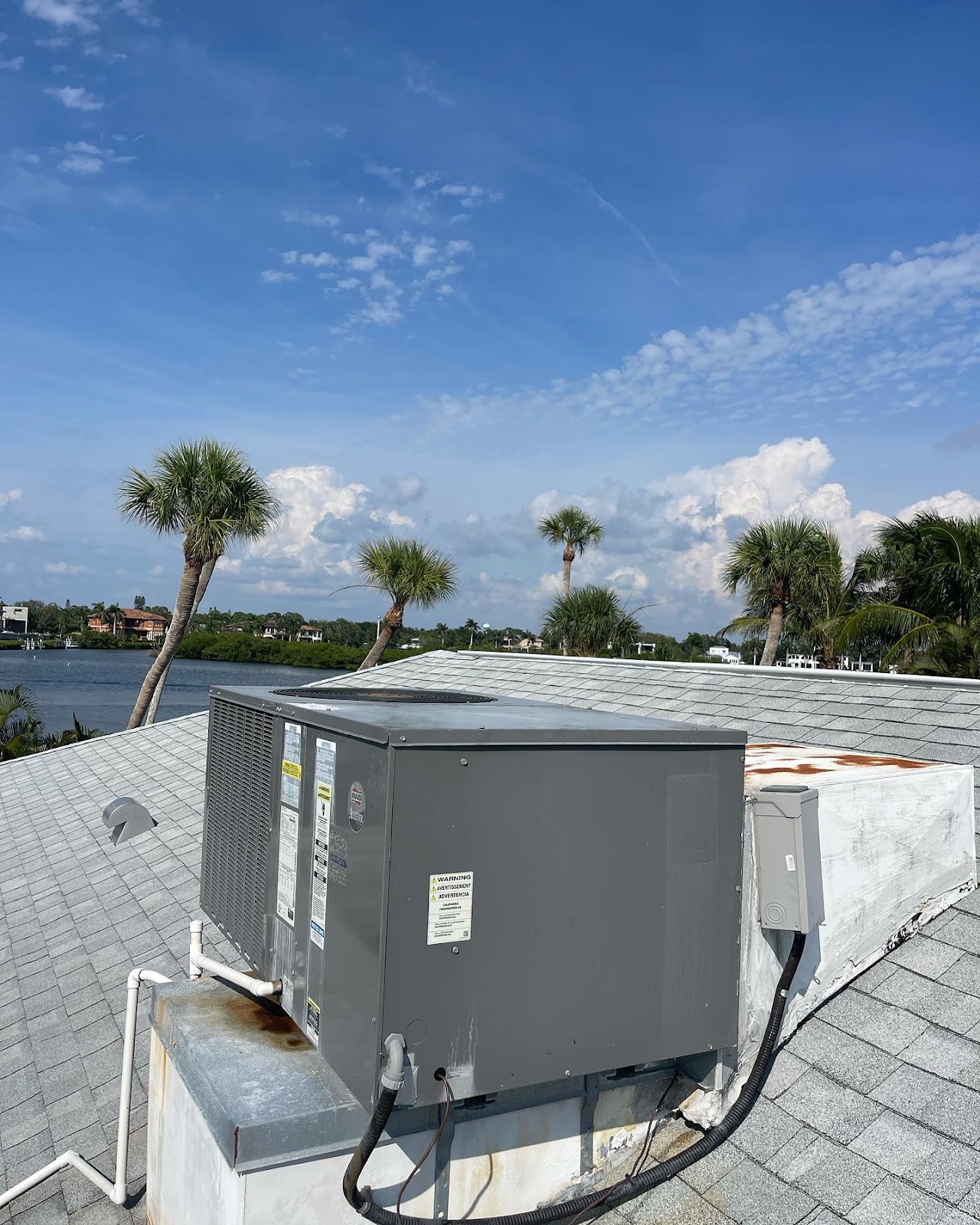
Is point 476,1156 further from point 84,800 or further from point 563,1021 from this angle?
point 84,800

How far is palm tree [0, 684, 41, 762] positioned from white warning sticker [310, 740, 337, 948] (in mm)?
23745

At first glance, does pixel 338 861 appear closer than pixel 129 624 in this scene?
Yes

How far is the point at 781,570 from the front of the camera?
1172 inches

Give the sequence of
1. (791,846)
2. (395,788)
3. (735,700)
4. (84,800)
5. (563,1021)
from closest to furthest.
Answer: (395,788) < (563,1021) < (791,846) < (735,700) < (84,800)

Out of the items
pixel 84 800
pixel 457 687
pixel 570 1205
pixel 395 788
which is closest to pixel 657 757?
pixel 395 788

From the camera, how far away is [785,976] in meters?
2.63

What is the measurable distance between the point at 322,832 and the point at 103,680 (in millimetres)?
93309

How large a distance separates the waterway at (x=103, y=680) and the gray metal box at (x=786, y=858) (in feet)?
115

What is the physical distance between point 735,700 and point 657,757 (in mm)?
5420

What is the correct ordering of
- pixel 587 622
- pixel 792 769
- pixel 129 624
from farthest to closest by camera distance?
pixel 129 624 → pixel 587 622 → pixel 792 769

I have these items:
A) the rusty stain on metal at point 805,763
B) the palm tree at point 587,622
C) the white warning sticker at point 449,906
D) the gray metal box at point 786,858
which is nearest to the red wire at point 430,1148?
the white warning sticker at point 449,906

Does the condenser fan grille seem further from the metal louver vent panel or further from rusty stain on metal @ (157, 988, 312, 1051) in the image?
rusty stain on metal @ (157, 988, 312, 1051)

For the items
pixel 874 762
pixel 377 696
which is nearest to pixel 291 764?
pixel 377 696

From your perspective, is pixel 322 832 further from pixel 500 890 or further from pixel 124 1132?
pixel 124 1132
